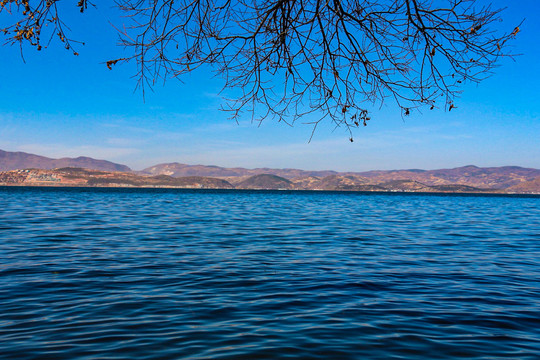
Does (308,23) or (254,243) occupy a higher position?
(308,23)

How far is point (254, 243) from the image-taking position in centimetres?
1991

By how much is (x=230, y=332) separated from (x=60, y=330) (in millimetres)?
2971

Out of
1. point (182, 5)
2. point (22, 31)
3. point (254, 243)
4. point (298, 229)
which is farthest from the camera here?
point (298, 229)

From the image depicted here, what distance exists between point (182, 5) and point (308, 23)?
84.3 inches

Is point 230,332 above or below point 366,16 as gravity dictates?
below

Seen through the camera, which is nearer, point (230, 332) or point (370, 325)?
point (230, 332)

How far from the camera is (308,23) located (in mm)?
7293

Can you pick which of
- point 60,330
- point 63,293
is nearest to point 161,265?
point 63,293

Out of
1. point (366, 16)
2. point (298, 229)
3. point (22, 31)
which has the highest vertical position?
point (366, 16)

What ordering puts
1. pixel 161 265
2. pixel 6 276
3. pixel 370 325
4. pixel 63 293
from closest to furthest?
pixel 370 325 < pixel 63 293 < pixel 6 276 < pixel 161 265

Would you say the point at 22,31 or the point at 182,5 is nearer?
the point at 22,31

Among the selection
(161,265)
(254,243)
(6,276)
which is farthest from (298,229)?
(6,276)

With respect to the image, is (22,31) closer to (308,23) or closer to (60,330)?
(308,23)

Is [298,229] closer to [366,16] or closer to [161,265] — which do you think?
[161,265]
